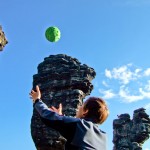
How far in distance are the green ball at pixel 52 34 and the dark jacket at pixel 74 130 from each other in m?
9.53

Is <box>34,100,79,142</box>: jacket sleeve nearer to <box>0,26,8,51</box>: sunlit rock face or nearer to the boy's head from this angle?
the boy's head

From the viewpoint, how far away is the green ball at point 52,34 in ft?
42.6

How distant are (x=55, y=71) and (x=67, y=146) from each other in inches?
563

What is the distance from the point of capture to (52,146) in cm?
1527

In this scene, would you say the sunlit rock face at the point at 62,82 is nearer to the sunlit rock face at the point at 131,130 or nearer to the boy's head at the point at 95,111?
the boy's head at the point at 95,111

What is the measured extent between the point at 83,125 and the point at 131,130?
28.5 metres

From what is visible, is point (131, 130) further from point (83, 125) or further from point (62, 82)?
point (83, 125)

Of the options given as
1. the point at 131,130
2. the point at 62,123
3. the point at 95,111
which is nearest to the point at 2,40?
the point at 95,111

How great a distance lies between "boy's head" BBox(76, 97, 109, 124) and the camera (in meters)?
3.69

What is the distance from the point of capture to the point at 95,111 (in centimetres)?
371

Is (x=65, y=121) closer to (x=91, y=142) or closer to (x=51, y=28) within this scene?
(x=91, y=142)

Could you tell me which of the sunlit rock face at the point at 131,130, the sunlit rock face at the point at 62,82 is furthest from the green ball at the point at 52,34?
the sunlit rock face at the point at 131,130

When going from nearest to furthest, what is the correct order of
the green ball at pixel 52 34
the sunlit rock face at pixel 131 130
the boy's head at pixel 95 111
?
the boy's head at pixel 95 111 < the green ball at pixel 52 34 < the sunlit rock face at pixel 131 130

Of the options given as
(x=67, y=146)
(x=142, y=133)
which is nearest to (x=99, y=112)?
(x=67, y=146)
